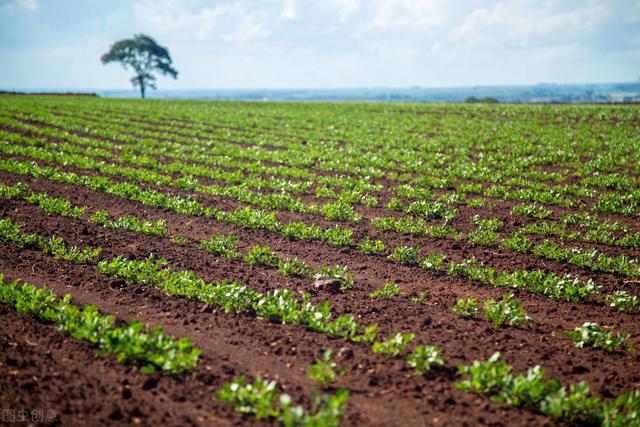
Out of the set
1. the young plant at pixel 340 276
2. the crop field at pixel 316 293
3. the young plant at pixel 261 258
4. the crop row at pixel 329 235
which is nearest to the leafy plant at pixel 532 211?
the crop field at pixel 316 293

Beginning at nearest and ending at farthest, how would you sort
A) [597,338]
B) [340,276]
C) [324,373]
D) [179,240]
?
Result: 1. [324,373]
2. [597,338]
3. [340,276]
4. [179,240]

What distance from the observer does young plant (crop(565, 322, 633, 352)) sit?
5.86 meters

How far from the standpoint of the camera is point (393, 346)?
5.66m

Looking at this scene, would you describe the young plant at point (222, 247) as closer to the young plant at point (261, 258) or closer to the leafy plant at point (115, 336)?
the young plant at point (261, 258)

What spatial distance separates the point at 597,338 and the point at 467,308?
1.69 metres

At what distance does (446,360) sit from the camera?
18.2 feet

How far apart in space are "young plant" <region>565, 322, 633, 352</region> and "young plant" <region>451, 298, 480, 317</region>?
1235 mm

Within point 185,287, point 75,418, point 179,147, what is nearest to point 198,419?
point 75,418

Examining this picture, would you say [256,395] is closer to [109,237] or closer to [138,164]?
[109,237]

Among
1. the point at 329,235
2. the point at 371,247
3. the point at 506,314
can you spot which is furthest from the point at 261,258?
the point at 506,314

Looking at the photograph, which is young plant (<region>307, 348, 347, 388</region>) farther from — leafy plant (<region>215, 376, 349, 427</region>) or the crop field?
leafy plant (<region>215, 376, 349, 427</region>)

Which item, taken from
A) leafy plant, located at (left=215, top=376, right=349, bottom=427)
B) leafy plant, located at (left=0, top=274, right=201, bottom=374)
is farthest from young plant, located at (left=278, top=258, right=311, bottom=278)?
leafy plant, located at (left=215, top=376, right=349, bottom=427)

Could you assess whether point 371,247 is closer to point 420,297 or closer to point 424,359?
point 420,297

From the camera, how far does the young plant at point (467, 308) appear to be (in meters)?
6.73
